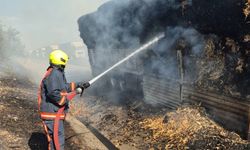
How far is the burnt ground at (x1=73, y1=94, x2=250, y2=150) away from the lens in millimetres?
6016

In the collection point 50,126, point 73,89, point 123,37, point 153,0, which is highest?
point 153,0

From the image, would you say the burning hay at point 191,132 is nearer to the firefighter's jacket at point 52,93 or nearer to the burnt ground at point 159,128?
the burnt ground at point 159,128

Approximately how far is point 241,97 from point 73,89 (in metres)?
3.58

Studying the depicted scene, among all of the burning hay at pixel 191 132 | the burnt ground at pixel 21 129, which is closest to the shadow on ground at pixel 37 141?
the burnt ground at pixel 21 129

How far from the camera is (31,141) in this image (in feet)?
22.7

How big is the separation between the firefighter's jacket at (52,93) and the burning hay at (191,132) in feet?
9.67

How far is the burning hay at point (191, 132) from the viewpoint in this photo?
5.83 metres

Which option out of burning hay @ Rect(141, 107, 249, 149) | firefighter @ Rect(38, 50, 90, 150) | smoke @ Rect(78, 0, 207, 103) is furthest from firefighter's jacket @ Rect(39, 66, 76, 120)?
smoke @ Rect(78, 0, 207, 103)

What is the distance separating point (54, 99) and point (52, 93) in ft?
0.46

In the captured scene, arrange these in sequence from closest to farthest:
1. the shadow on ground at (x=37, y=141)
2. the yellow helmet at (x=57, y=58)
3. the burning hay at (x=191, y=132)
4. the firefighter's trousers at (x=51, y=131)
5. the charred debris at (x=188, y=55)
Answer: the yellow helmet at (x=57, y=58) < the firefighter's trousers at (x=51, y=131) < the burning hay at (x=191, y=132) < the charred debris at (x=188, y=55) < the shadow on ground at (x=37, y=141)

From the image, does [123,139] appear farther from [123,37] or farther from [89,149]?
[123,37]

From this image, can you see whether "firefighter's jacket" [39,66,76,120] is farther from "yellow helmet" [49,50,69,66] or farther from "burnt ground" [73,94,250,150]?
"burnt ground" [73,94,250,150]

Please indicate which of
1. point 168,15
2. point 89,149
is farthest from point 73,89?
point 168,15

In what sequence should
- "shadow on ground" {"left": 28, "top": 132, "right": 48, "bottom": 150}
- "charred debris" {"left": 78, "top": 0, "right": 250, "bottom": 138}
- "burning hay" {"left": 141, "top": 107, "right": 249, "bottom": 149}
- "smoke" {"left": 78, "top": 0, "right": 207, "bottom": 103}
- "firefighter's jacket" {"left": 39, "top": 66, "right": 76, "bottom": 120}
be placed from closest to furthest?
"firefighter's jacket" {"left": 39, "top": 66, "right": 76, "bottom": 120}, "burning hay" {"left": 141, "top": 107, "right": 249, "bottom": 149}, "charred debris" {"left": 78, "top": 0, "right": 250, "bottom": 138}, "shadow on ground" {"left": 28, "top": 132, "right": 48, "bottom": 150}, "smoke" {"left": 78, "top": 0, "right": 207, "bottom": 103}
